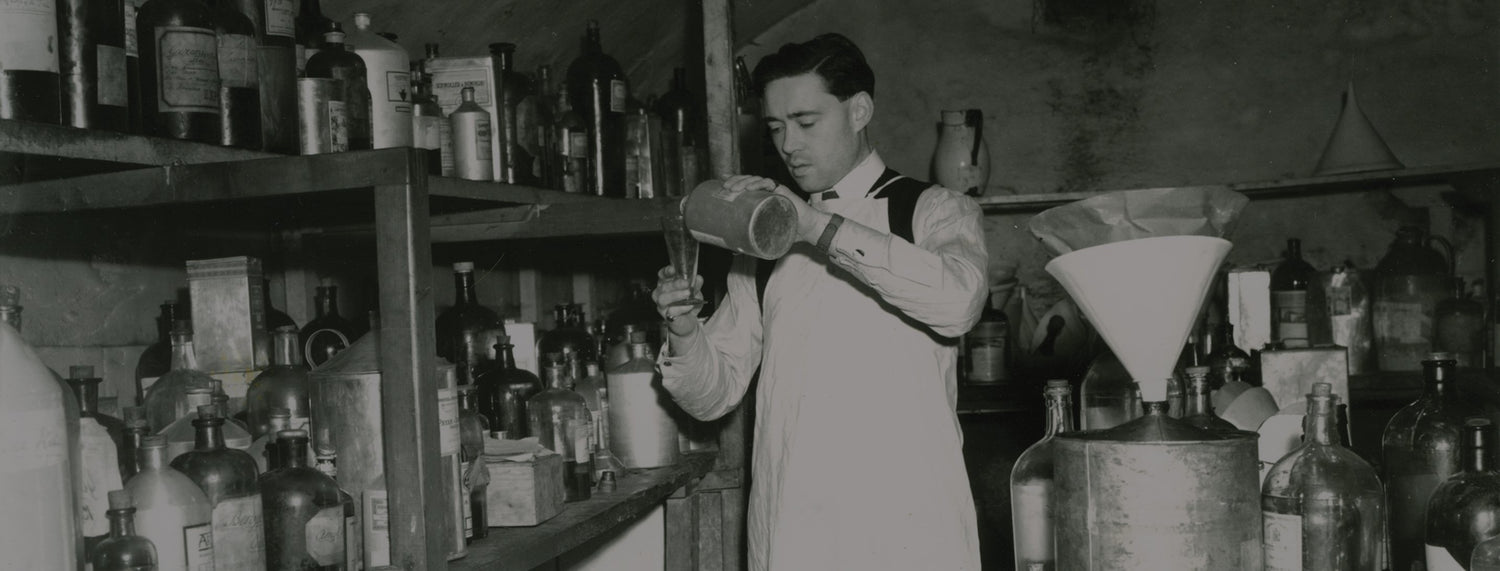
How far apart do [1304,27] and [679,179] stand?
247 cm

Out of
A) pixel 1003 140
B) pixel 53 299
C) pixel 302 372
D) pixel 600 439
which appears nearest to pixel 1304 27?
pixel 1003 140

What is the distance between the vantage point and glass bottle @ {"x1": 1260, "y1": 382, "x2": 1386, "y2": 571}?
1840mm

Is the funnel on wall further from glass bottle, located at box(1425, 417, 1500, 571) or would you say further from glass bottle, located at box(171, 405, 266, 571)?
glass bottle, located at box(171, 405, 266, 571)

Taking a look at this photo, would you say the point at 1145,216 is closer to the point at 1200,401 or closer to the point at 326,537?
the point at 1200,401

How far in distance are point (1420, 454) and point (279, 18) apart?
2.25 meters

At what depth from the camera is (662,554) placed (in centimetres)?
336

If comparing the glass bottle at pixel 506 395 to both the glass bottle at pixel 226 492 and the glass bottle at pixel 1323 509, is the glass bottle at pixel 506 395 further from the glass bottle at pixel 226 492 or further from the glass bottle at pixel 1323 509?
the glass bottle at pixel 1323 509

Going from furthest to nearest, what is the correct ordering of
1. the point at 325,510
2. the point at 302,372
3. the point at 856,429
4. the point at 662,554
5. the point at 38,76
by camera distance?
the point at 662,554 → the point at 856,429 → the point at 302,372 → the point at 325,510 → the point at 38,76

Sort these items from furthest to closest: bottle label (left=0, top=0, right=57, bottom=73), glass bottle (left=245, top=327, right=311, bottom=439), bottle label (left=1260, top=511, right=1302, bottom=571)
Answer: glass bottle (left=245, top=327, right=311, bottom=439)
bottle label (left=1260, top=511, right=1302, bottom=571)
bottle label (left=0, top=0, right=57, bottom=73)

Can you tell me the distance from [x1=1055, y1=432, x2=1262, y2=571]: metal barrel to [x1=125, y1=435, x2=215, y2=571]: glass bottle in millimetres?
1183

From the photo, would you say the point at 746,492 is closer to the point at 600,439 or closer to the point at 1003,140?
the point at 600,439

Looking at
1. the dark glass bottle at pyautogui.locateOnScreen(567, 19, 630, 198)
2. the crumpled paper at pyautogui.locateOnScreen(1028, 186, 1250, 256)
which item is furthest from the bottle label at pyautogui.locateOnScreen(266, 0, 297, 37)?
the crumpled paper at pyautogui.locateOnScreen(1028, 186, 1250, 256)

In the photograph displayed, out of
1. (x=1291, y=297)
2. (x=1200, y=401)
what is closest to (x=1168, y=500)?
Result: (x=1200, y=401)

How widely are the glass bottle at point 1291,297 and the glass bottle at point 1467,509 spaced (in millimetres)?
1720
